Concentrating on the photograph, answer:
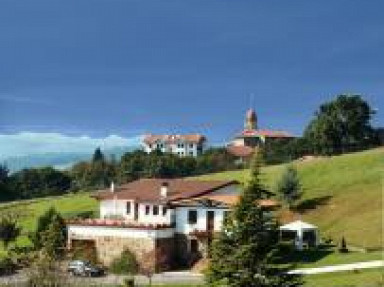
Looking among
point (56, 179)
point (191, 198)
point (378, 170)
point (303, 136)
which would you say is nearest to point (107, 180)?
point (56, 179)

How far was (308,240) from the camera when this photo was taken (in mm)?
79188

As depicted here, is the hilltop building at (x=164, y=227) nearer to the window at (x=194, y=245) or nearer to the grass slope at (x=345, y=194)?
the window at (x=194, y=245)

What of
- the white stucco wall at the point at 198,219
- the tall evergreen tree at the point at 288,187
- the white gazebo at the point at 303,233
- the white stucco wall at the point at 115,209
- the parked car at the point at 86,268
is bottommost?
the parked car at the point at 86,268

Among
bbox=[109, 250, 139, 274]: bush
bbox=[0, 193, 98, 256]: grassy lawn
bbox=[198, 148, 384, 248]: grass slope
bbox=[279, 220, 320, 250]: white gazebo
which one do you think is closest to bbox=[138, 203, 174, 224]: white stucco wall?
bbox=[109, 250, 139, 274]: bush

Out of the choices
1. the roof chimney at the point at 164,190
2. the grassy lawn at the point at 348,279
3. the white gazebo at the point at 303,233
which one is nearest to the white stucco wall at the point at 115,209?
the roof chimney at the point at 164,190

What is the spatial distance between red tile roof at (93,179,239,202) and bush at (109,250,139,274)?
23.3ft

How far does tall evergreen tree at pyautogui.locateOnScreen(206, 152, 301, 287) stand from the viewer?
4188cm

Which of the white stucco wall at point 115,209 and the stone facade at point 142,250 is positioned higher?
the white stucco wall at point 115,209

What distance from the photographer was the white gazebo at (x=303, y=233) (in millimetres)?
77875

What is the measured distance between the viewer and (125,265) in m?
74.6

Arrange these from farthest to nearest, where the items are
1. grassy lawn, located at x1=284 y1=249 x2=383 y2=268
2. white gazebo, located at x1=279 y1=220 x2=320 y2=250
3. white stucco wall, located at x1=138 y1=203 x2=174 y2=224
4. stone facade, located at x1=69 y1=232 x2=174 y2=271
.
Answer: white stucco wall, located at x1=138 y1=203 x2=174 y2=224 < white gazebo, located at x1=279 y1=220 x2=320 y2=250 < stone facade, located at x1=69 y1=232 x2=174 y2=271 < grassy lawn, located at x1=284 y1=249 x2=383 y2=268

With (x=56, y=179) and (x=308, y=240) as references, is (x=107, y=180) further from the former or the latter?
(x=308, y=240)

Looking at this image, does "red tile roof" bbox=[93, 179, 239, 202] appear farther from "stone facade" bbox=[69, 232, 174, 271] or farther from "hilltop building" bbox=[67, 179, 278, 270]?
"stone facade" bbox=[69, 232, 174, 271]

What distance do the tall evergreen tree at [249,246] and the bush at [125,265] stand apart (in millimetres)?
32741
